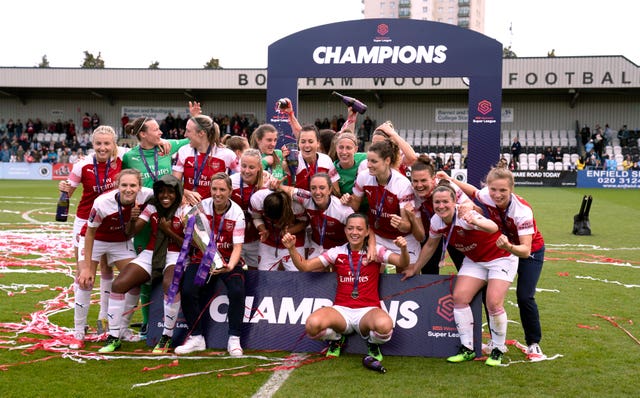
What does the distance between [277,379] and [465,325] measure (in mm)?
1621

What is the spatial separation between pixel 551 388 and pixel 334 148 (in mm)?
3166

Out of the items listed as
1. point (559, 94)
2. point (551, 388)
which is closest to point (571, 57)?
point (559, 94)

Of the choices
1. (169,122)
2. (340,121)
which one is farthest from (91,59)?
(340,121)

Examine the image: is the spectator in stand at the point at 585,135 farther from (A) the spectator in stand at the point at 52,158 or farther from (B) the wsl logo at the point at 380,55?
(A) the spectator in stand at the point at 52,158

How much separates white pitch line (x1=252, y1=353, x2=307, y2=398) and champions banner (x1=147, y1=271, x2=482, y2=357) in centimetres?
24

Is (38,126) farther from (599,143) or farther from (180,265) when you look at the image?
(180,265)

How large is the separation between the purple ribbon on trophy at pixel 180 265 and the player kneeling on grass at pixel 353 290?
802 mm

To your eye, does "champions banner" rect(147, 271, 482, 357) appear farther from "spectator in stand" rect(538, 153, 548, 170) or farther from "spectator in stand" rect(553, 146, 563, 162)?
"spectator in stand" rect(553, 146, 563, 162)

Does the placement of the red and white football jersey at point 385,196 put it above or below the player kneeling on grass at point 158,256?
above

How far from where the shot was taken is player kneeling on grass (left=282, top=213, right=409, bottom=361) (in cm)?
506

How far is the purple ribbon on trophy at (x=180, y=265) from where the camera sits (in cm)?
522

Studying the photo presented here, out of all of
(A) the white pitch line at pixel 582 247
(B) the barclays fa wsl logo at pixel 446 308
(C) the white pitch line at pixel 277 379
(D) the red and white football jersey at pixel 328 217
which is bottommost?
(C) the white pitch line at pixel 277 379

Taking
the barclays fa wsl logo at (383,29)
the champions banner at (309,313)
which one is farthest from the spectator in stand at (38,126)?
the champions banner at (309,313)

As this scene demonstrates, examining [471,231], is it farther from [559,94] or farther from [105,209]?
[559,94]
